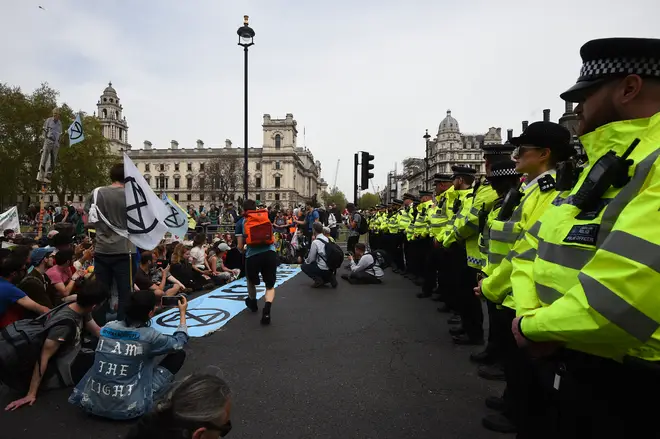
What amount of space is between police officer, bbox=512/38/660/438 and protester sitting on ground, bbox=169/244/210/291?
27.8 ft

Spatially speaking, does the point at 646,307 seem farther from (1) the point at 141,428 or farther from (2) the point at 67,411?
(2) the point at 67,411

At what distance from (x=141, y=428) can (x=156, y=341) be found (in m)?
2.12

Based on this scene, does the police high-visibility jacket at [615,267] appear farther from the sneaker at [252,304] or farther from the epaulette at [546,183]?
the sneaker at [252,304]

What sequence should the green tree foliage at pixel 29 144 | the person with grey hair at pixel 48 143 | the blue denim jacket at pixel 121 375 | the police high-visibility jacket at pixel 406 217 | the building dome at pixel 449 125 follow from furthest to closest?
the building dome at pixel 449 125, the green tree foliage at pixel 29 144, the police high-visibility jacket at pixel 406 217, the person with grey hair at pixel 48 143, the blue denim jacket at pixel 121 375

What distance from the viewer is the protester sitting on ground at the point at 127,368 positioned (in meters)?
3.49

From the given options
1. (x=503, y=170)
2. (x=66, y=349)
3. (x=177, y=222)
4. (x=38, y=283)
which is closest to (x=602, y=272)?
(x=503, y=170)

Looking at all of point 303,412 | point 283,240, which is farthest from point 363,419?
point 283,240

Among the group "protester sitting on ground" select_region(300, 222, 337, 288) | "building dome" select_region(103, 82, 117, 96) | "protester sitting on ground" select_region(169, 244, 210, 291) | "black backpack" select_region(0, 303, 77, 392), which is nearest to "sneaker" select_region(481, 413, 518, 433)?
"black backpack" select_region(0, 303, 77, 392)

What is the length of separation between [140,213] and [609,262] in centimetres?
488

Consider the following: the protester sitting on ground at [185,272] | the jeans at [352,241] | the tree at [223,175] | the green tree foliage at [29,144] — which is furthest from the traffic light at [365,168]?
the tree at [223,175]

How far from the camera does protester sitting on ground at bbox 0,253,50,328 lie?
163 inches

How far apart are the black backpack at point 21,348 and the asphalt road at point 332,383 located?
0.23 m

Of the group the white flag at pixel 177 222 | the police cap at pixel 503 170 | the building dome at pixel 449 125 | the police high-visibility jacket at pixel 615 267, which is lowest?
the white flag at pixel 177 222

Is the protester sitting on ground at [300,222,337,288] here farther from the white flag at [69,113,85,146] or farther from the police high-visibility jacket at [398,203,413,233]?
the white flag at [69,113,85,146]
